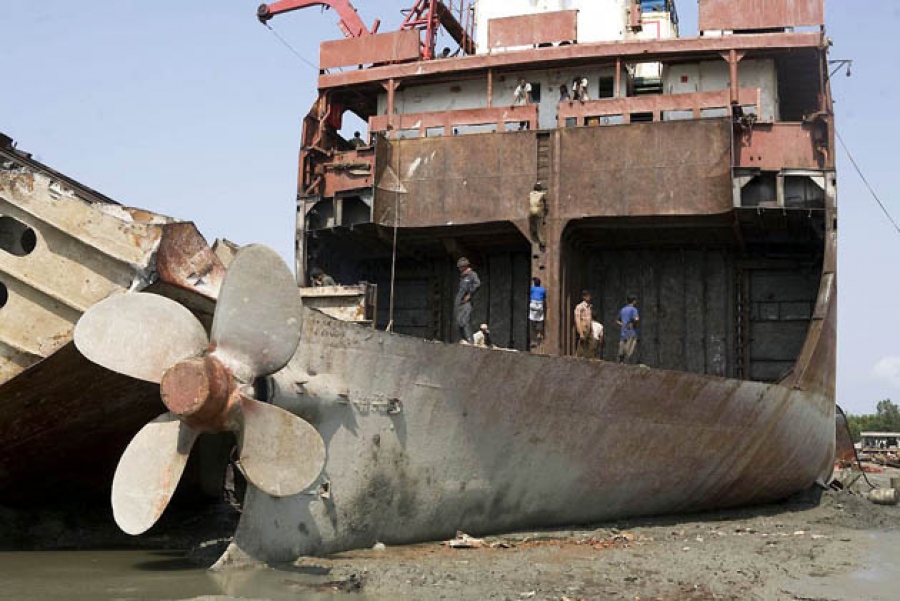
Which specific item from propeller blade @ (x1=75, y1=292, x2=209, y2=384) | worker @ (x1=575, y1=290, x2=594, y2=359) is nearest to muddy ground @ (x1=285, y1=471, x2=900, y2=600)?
propeller blade @ (x1=75, y1=292, x2=209, y2=384)

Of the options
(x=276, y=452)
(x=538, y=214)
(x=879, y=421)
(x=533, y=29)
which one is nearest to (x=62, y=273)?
(x=276, y=452)

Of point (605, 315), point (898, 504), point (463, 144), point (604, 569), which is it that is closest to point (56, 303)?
point (604, 569)

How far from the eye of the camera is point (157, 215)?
6.85 m

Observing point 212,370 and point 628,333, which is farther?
point 628,333

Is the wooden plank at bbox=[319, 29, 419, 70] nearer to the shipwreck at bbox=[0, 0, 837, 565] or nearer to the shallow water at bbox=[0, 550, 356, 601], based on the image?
the shipwreck at bbox=[0, 0, 837, 565]

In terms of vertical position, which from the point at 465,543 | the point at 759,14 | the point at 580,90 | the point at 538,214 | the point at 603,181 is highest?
the point at 759,14

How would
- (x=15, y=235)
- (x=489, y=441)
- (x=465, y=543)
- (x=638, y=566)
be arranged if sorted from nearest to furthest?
1. (x=638, y=566)
2. (x=15, y=235)
3. (x=465, y=543)
4. (x=489, y=441)

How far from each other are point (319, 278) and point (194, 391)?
6917 millimetres

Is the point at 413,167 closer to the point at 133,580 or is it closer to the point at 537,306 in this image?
the point at 537,306

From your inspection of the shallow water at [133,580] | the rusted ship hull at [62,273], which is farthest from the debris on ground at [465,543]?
the rusted ship hull at [62,273]

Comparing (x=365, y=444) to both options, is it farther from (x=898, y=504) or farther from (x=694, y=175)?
(x=898, y=504)

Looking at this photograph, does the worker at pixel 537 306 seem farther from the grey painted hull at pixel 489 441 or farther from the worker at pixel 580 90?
the worker at pixel 580 90

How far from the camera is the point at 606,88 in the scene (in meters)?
13.4

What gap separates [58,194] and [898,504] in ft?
36.6
